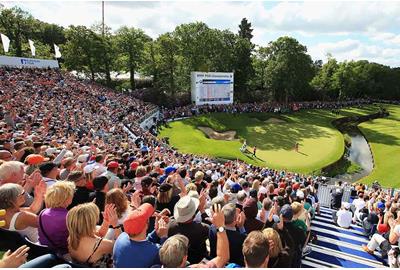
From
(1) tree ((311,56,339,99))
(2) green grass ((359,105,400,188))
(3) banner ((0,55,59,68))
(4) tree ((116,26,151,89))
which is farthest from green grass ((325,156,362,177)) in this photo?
(1) tree ((311,56,339,99))

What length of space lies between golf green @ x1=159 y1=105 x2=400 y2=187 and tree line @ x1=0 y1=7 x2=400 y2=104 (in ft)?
39.1

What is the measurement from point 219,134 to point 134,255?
43754mm

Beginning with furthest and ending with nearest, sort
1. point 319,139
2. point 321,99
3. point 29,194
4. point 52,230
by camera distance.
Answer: point 321,99, point 319,139, point 29,194, point 52,230

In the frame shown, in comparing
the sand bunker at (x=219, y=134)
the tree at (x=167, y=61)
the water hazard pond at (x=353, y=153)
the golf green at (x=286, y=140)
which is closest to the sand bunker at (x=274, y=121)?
the golf green at (x=286, y=140)

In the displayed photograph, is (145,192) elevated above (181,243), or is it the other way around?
(181,243)

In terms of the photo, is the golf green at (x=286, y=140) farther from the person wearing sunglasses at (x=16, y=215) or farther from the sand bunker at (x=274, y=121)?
the person wearing sunglasses at (x=16, y=215)

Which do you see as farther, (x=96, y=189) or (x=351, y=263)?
(x=351, y=263)

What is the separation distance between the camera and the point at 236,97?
234 ft

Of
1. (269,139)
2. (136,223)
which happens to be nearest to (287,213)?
(136,223)

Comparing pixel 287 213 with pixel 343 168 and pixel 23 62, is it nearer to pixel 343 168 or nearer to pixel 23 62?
pixel 343 168

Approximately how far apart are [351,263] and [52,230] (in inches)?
322

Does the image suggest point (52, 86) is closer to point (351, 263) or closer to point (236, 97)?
point (351, 263)

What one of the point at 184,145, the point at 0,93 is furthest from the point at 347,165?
the point at 0,93

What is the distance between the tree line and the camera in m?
60.1
